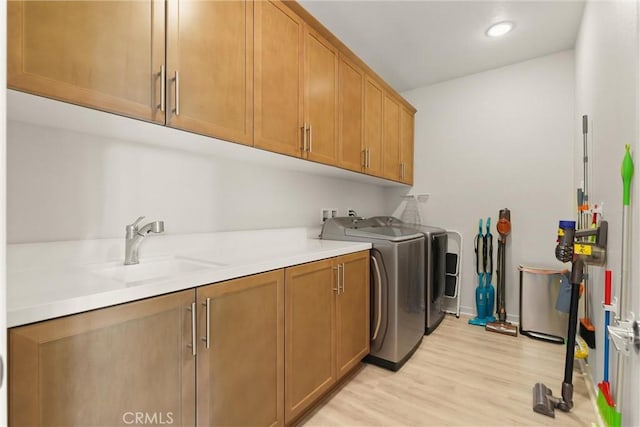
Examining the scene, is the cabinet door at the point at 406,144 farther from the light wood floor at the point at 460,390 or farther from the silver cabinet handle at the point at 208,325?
the silver cabinet handle at the point at 208,325

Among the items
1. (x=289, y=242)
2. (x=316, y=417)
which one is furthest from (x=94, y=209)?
(x=316, y=417)

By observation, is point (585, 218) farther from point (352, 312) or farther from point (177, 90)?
point (177, 90)

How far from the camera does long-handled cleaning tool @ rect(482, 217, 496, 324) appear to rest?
2.88m

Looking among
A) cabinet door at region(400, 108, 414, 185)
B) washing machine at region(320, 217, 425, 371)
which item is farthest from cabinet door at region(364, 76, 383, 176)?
washing machine at region(320, 217, 425, 371)

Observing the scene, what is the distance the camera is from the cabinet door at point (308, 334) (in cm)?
139

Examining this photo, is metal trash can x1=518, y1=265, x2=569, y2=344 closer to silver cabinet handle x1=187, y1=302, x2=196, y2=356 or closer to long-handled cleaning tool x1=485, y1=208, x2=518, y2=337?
long-handled cleaning tool x1=485, y1=208, x2=518, y2=337

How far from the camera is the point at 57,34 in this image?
2.84 ft

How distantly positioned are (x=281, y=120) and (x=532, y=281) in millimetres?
2598

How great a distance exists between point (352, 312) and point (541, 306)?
1.89m

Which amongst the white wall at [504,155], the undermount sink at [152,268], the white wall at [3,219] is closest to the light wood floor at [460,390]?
the white wall at [504,155]

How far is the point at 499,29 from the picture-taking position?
2307 millimetres

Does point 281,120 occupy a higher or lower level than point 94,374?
higher

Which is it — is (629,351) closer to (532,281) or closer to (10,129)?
(532,281)

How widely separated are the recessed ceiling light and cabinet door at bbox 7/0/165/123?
7.95 feet
